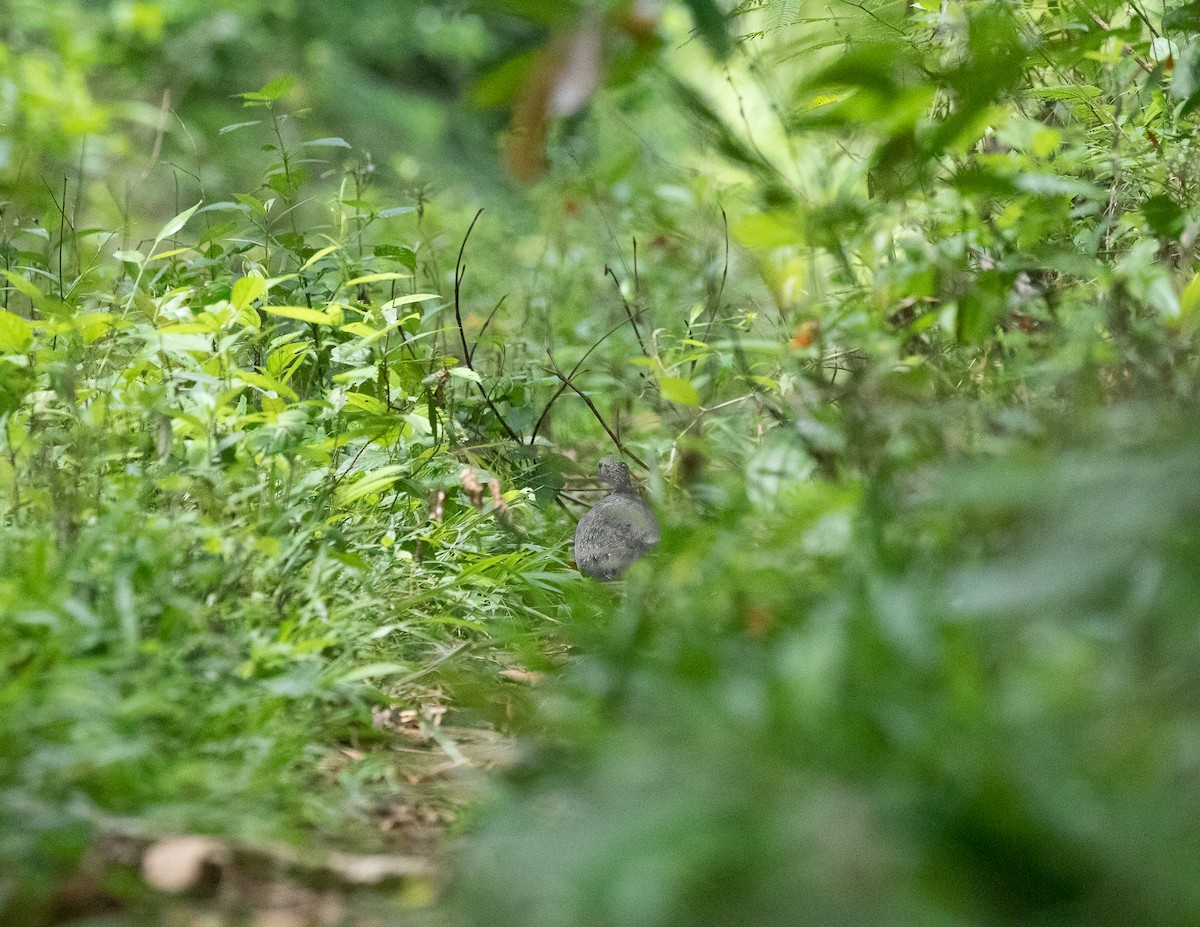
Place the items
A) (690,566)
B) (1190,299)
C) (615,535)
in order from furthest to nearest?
(615,535) → (1190,299) → (690,566)

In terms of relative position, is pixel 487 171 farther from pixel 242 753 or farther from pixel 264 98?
pixel 242 753

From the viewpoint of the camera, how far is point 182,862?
1.06 m

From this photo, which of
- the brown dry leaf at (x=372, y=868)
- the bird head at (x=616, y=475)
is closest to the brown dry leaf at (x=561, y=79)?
the brown dry leaf at (x=372, y=868)

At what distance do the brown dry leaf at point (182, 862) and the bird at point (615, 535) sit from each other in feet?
3.44

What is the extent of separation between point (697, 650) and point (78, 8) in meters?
7.27

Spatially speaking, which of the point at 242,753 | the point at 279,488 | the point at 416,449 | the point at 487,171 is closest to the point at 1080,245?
the point at 416,449

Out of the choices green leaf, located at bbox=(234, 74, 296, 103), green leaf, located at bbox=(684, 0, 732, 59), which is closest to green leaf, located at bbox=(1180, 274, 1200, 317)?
green leaf, located at bbox=(684, 0, 732, 59)

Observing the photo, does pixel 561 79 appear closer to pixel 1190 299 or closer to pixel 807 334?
pixel 807 334

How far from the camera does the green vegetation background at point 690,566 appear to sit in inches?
34.5

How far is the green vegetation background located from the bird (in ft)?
0.25

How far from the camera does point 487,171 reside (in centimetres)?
710

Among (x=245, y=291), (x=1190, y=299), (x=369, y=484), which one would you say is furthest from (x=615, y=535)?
(x=1190, y=299)

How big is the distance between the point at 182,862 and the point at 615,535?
1139 millimetres

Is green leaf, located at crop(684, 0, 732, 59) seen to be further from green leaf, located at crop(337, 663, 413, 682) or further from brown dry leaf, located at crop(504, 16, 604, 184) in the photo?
green leaf, located at crop(337, 663, 413, 682)
